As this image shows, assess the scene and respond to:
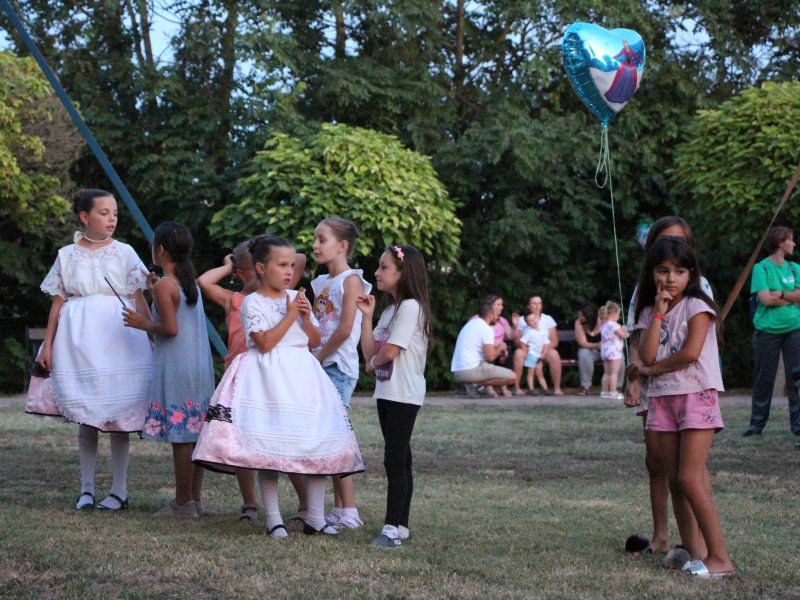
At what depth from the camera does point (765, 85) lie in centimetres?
1192

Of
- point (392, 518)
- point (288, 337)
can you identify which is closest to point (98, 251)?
point (288, 337)

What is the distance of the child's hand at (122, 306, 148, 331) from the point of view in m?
4.73

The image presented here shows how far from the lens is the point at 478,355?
1229 cm

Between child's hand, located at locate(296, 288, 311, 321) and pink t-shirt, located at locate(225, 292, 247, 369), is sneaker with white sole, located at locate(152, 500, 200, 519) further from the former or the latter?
child's hand, located at locate(296, 288, 311, 321)

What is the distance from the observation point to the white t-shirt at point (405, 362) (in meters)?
4.21


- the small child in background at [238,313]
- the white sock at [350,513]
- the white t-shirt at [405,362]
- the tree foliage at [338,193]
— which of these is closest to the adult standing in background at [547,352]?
the tree foliage at [338,193]

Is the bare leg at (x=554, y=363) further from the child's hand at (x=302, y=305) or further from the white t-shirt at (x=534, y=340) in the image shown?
the child's hand at (x=302, y=305)

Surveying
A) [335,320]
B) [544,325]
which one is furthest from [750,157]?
[335,320]

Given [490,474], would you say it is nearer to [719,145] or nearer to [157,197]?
[719,145]

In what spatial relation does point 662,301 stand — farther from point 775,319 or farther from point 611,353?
point 611,353

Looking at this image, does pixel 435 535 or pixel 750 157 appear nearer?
pixel 435 535

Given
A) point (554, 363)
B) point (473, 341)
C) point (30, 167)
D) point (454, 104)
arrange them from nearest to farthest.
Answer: point (30, 167)
point (473, 341)
point (554, 363)
point (454, 104)

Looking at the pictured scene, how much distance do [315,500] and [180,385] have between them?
96 centimetres

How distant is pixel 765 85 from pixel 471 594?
33.5 feet
